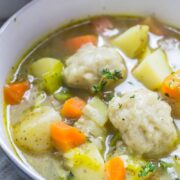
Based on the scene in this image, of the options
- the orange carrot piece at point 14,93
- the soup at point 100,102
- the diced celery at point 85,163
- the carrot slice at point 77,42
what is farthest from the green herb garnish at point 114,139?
the carrot slice at point 77,42

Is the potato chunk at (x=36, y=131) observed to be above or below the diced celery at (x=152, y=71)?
below

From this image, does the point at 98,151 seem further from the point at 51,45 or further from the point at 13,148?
the point at 51,45

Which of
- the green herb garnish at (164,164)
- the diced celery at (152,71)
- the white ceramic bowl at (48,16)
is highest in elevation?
the white ceramic bowl at (48,16)

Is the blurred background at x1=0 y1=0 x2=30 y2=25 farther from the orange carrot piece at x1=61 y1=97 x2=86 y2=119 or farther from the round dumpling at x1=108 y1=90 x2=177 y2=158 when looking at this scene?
the round dumpling at x1=108 y1=90 x2=177 y2=158

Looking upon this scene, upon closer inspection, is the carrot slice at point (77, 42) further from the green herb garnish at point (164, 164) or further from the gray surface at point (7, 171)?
the green herb garnish at point (164, 164)

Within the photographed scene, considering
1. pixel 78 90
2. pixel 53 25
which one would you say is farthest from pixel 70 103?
pixel 53 25
